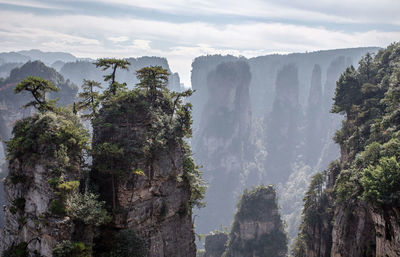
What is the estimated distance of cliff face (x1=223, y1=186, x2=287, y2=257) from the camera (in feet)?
172

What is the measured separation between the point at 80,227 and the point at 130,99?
9.35 m

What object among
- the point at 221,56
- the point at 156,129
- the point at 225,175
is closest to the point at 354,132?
the point at 156,129

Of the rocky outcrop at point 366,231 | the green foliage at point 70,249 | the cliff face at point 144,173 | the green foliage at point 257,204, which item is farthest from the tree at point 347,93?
the green foliage at point 70,249

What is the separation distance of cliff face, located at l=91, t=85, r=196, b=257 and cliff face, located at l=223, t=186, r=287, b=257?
101 feet

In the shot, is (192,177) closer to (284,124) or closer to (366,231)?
(366,231)

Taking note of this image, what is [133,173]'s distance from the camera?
20.2 meters

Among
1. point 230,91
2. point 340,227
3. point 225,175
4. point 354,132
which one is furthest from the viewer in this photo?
point 230,91

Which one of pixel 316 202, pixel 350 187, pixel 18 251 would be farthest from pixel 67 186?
pixel 316 202

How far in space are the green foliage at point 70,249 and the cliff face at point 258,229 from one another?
40676 mm

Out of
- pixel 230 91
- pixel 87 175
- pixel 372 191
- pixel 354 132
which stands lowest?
pixel 372 191

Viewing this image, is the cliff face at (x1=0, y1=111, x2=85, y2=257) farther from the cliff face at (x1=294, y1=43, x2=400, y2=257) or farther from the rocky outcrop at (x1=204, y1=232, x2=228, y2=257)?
the rocky outcrop at (x1=204, y1=232, x2=228, y2=257)

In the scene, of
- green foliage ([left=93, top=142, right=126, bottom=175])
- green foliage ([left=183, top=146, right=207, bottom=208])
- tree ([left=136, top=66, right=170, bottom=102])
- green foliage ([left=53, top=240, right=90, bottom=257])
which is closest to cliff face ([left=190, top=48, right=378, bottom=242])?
green foliage ([left=183, top=146, right=207, bottom=208])

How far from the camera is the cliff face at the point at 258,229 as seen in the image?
172ft

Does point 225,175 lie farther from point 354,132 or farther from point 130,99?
point 130,99
